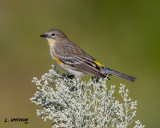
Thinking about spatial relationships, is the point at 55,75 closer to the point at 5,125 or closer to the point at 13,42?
the point at 5,125

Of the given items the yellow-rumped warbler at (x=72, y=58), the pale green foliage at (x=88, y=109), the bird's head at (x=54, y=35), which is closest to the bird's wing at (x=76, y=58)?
the yellow-rumped warbler at (x=72, y=58)

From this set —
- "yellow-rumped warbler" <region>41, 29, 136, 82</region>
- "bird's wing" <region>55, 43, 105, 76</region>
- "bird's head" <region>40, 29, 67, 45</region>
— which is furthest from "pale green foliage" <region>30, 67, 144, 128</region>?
"bird's head" <region>40, 29, 67, 45</region>

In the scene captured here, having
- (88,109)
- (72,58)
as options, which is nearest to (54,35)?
(72,58)

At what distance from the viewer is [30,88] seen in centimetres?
1009

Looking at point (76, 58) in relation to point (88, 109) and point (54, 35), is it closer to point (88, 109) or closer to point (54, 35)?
point (54, 35)

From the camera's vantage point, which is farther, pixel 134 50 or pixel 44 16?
pixel 44 16

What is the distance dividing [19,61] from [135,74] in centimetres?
303

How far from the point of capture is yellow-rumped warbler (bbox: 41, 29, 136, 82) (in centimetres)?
715

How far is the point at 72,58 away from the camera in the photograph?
7652 millimetres

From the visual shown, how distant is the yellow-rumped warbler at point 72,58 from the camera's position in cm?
715

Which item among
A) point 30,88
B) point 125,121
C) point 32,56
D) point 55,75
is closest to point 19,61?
point 32,56

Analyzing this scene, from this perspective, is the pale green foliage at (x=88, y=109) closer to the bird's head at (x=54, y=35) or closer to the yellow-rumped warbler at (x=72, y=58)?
the yellow-rumped warbler at (x=72, y=58)

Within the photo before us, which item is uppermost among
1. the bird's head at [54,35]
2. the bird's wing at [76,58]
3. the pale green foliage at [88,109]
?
the bird's head at [54,35]

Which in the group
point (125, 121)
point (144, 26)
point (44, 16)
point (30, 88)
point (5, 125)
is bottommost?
point (125, 121)
